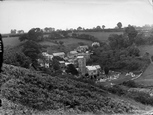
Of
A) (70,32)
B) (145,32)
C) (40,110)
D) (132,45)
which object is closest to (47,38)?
(70,32)

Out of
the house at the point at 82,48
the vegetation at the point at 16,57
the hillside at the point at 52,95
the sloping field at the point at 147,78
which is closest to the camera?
the hillside at the point at 52,95

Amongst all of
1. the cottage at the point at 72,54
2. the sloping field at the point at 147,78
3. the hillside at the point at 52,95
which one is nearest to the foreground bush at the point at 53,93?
the hillside at the point at 52,95

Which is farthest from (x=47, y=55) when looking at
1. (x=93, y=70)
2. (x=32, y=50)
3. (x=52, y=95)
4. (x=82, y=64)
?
(x=93, y=70)

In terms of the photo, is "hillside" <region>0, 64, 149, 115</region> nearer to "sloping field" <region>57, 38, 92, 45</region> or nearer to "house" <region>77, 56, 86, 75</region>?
"house" <region>77, 56, 86, 75</region>

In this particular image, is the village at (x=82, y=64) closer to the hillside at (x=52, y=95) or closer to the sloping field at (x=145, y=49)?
the hillside at (x=52, y=95)

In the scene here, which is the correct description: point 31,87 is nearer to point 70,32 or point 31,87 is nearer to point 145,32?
point 70,32

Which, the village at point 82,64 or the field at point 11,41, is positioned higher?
the field at point 11,41

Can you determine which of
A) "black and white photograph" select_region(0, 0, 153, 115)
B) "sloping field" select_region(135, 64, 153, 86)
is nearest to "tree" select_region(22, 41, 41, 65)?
"black and white photograph" select_region(0, 0, 153, 115)

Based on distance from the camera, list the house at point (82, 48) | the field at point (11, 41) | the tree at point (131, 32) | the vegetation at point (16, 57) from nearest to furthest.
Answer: the field at point (11, 41) → the vegetation at point (16, 57) → the house at point (82, 48) → the tree at point (131, 32)

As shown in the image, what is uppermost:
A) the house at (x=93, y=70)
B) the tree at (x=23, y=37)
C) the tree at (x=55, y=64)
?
the tree at (x=23, y=37)
